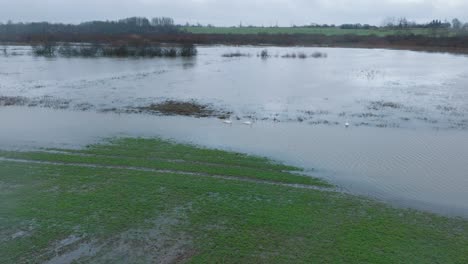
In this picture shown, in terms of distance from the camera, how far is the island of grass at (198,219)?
1048cm

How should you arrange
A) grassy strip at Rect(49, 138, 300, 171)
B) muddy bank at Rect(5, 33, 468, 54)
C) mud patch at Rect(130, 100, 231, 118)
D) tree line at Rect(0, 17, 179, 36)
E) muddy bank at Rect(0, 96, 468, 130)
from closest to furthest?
grassy strip at Rect(49, 138, 300, 171)
muddy bank at Rect(0, 96, 468, 130)
mud patch at Rect(130, 100, 231, 118)
muddy bank at Rect(5, 33, 468, 54)
tree line at Rect(0, 17, 179, 36)

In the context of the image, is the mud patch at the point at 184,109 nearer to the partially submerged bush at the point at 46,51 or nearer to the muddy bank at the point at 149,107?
the muddy bank at the point at 149,107

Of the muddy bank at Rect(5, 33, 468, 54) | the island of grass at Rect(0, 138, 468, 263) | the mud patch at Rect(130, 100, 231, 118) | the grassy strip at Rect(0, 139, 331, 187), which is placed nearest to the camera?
the island of grass at Rect(0, 138, 468, 263)

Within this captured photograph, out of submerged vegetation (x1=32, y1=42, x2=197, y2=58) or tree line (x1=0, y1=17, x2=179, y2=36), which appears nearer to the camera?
submerged vegetation (x1=32, y1=42, x2=197, y2=58)

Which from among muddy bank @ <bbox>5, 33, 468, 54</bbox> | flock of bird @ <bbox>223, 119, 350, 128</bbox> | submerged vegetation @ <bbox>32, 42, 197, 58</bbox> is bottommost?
flock of bird @ <bbox>223, 119, 350, 128</bbox>

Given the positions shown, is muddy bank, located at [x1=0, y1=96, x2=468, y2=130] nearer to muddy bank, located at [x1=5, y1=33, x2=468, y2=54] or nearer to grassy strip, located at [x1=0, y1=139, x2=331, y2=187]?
grassy strip, located at [x1=0, y1=139, x2=331, y2=187]

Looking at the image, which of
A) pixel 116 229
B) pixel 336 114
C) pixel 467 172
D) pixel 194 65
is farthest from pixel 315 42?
pixel 116 229

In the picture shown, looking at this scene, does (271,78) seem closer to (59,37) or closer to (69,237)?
(69,237)

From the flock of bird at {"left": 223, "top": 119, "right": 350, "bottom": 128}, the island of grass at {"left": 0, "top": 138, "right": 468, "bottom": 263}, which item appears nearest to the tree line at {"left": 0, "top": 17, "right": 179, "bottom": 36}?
the flock of bird at {"left": 223, "top": 119, "right": 350, "bottom": 128}

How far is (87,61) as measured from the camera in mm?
61969

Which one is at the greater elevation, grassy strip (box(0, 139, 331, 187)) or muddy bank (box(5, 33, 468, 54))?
muddy bank (box(5, 33, 468, 54))

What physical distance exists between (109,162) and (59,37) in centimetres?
9847

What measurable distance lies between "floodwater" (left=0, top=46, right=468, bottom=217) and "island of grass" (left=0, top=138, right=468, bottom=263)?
7.79ft

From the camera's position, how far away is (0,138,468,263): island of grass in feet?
34.4
